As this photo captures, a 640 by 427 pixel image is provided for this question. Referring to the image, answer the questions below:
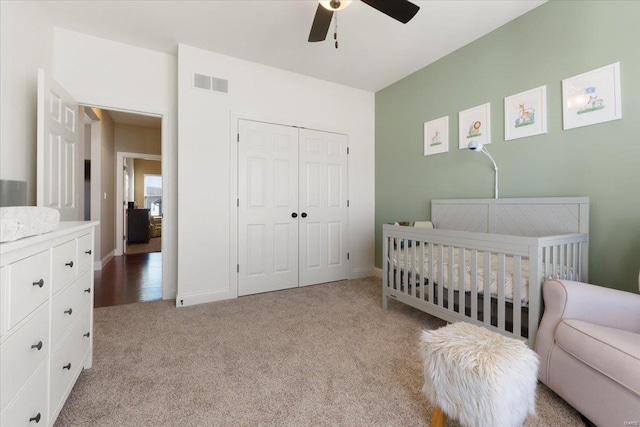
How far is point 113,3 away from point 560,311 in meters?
3.71

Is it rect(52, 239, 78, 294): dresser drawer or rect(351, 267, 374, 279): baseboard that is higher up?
rect(52, 239, 78, 294): dresser drawer

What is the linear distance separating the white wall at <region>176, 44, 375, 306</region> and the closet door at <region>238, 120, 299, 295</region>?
Result: 129 millimetres

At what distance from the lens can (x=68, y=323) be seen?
4.32 feet

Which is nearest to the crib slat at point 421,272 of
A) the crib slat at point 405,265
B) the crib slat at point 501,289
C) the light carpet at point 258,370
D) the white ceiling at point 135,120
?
the crib slat at point 405,265

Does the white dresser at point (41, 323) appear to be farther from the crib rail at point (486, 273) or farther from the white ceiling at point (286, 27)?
the crib rail at point (486, 273)

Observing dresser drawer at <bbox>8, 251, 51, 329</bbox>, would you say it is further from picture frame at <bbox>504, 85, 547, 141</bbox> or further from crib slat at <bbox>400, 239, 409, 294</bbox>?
picture frame at <bbox>504, 85, 547, 141</bbox>

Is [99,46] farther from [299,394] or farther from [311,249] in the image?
[299,394]

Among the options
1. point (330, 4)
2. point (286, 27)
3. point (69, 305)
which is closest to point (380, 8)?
point (330, 4)

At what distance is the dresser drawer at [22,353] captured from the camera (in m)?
0.81

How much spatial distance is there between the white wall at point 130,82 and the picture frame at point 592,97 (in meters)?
3.52

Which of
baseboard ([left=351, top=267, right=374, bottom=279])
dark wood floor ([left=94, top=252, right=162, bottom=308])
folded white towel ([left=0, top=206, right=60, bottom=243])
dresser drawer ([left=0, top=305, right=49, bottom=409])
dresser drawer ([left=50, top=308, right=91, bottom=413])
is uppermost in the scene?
folded white towel ([left=0, top=206, right=60, bottom=243])

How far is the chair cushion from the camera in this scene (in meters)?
1.04

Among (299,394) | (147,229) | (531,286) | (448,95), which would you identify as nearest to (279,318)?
(299,394)

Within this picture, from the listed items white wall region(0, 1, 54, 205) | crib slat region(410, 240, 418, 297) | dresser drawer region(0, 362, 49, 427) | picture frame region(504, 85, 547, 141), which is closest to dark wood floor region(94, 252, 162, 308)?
white wall region(0, 1, 54, 205)
